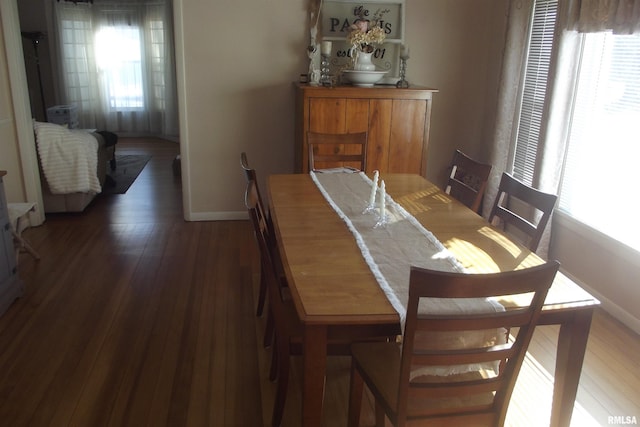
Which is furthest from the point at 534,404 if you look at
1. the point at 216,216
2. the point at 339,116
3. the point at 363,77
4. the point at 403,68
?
the point at 216,216

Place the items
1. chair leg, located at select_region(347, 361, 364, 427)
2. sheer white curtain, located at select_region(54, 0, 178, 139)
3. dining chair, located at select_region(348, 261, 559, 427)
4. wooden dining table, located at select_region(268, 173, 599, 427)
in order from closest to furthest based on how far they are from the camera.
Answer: dining chair, located at select_region(348, 261, 559, 427)
wooden dining table, located at select_region(268, 173, 599, 427)
chair leg, located at select_region(347, 361, 364, 427)
sheer white curtain, located at select_region(54, 0, 178, 139)

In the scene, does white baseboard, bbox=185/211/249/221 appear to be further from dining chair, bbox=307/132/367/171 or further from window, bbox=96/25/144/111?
window, bbox=96/25/144/111

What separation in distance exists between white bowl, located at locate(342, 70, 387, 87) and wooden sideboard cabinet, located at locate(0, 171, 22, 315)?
2.41 meters

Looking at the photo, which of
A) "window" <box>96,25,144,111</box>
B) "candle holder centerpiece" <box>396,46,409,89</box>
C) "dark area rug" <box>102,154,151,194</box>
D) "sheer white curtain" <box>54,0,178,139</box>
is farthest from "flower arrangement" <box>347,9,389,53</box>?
"window" <box>96,25,144,111</box>

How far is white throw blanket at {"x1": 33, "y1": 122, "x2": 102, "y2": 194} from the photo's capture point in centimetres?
450

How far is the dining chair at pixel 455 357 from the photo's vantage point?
50.5 inches

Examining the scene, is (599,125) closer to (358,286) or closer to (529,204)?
(529,204)

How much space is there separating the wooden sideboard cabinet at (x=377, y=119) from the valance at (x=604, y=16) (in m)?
1.09

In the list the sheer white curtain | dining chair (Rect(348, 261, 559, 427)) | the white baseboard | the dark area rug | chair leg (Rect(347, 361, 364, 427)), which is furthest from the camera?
the sheer white curtain

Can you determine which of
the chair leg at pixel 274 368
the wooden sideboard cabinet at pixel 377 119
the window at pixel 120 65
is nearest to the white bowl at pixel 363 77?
the wooden sideboard cabinet at pixel 377 119

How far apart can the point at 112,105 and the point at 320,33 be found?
6.20 meters

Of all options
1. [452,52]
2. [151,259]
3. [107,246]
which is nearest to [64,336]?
[151,259]

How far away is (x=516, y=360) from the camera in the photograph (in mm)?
1457

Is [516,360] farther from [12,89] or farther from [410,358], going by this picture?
[12,89]
